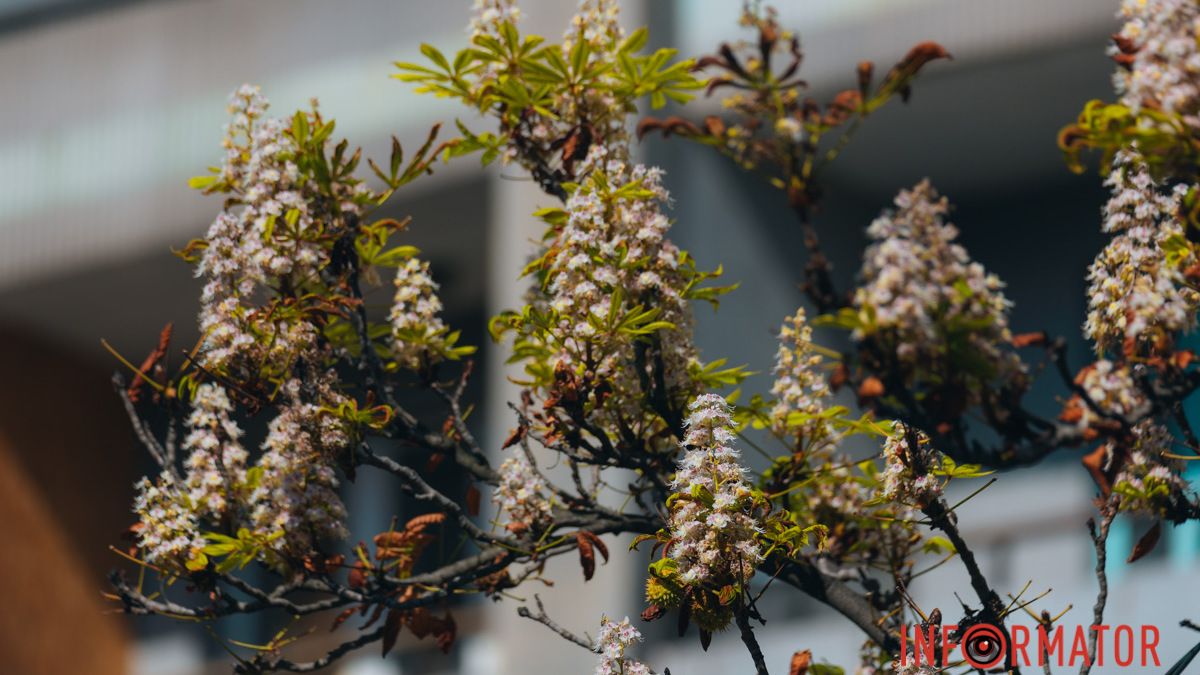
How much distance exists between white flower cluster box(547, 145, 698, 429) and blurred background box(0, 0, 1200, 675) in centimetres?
715

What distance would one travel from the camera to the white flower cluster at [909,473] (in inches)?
140

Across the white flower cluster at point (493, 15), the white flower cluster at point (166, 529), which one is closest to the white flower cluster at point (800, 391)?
the white flower cluster at point (493, 15)

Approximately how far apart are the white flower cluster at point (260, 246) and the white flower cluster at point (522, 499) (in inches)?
23.7

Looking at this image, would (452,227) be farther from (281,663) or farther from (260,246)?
(281,663)

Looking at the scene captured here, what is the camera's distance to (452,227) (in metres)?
16.4

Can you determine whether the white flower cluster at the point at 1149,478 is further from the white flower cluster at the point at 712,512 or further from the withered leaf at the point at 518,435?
the withered leaf at the point at 518,435

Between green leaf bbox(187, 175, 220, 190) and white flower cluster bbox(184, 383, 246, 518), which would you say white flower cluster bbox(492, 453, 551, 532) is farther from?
green leaf bbox(187, 175, 220, 190)

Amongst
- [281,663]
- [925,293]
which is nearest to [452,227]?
[281,663]

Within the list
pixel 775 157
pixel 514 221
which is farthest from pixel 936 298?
pixel 514 221

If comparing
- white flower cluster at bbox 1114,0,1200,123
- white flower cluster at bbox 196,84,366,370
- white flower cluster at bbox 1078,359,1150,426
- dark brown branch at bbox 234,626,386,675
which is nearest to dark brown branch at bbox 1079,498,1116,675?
white flower cluster at bbox 1078,359,1150,426

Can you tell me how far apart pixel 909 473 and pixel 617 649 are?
0.72 m

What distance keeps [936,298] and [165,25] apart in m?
14.9

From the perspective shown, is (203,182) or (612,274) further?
(203,182)

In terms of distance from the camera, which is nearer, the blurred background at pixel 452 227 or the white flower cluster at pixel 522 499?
the white flower cluster at pixel 522 499
